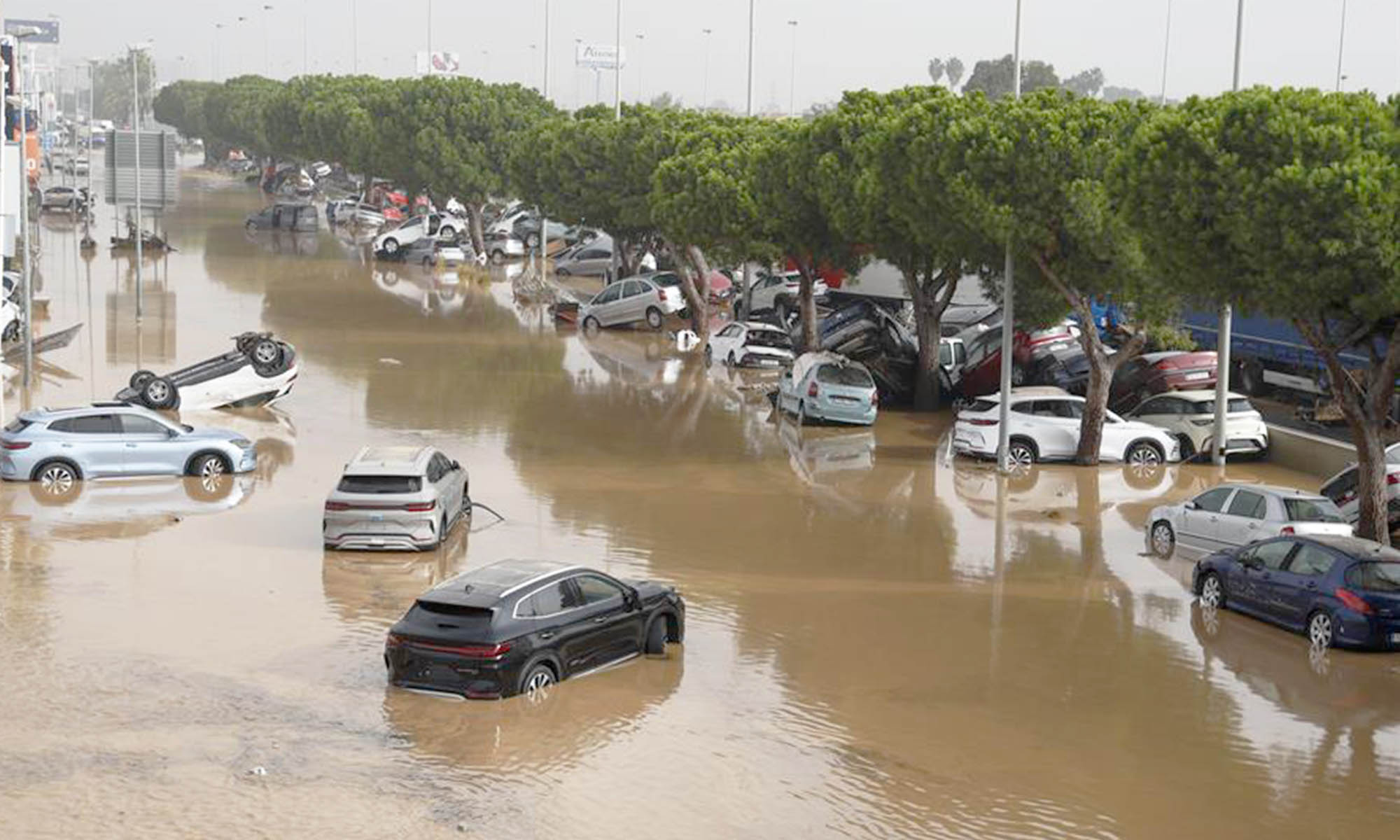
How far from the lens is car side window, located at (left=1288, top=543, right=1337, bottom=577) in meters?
20.1

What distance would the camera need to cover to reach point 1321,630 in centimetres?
2002

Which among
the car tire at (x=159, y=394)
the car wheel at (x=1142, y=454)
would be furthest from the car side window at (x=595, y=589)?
the car tire at (x=159, y=394)

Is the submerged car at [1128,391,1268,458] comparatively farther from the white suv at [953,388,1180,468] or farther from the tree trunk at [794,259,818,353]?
the tree trunk at [794,259,818,353]

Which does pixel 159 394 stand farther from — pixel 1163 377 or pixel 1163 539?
pixel 1163 377

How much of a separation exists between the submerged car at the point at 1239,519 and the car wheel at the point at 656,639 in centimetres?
802

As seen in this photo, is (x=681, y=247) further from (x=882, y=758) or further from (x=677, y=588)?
(x=882, y=758)

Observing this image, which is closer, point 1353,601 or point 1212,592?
point 1353,601

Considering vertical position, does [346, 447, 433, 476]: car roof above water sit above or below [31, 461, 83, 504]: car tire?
above

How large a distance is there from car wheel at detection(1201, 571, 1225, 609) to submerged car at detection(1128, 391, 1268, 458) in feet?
36.4

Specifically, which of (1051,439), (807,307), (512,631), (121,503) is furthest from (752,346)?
(512,631)

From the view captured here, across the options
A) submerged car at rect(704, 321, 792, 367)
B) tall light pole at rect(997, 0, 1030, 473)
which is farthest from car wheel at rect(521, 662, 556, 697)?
submerged car at rect(704, 321, 792, 367)

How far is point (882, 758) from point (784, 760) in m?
0.88

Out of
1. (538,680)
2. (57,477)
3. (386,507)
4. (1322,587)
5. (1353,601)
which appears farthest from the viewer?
(57,477)

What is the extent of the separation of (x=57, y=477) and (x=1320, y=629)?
732 inches
